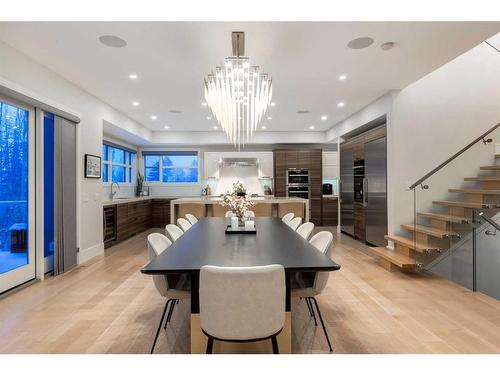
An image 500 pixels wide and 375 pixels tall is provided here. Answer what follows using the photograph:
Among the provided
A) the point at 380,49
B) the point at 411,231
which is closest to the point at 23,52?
the point at 380,49

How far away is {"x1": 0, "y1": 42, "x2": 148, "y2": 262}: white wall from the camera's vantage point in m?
3.42

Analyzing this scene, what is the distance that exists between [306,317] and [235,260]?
4.18ft

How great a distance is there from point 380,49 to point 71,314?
4.36 meters

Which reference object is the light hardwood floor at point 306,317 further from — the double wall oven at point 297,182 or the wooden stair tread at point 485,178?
the double wall oven at point 297,182

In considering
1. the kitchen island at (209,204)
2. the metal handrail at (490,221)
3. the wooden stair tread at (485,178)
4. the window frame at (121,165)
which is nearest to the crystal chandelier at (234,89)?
the kitchen island at (209,204)

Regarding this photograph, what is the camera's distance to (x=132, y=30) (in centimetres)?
296

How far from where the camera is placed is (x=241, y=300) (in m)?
1.63

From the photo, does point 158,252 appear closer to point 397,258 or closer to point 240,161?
point 397,258

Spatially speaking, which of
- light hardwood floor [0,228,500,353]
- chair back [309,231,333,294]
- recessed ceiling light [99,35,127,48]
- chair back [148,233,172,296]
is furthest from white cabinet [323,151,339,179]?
chair back [148,233,172,296]

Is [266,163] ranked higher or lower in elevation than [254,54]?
lower

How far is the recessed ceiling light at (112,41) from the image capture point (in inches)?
122

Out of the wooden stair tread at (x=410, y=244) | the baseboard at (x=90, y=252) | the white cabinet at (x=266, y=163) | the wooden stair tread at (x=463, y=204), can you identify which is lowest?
the baseboard at (x=90, y=252)

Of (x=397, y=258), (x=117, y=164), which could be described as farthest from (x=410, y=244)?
(x=117, y=164)

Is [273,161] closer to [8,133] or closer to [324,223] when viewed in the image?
[324,223]
